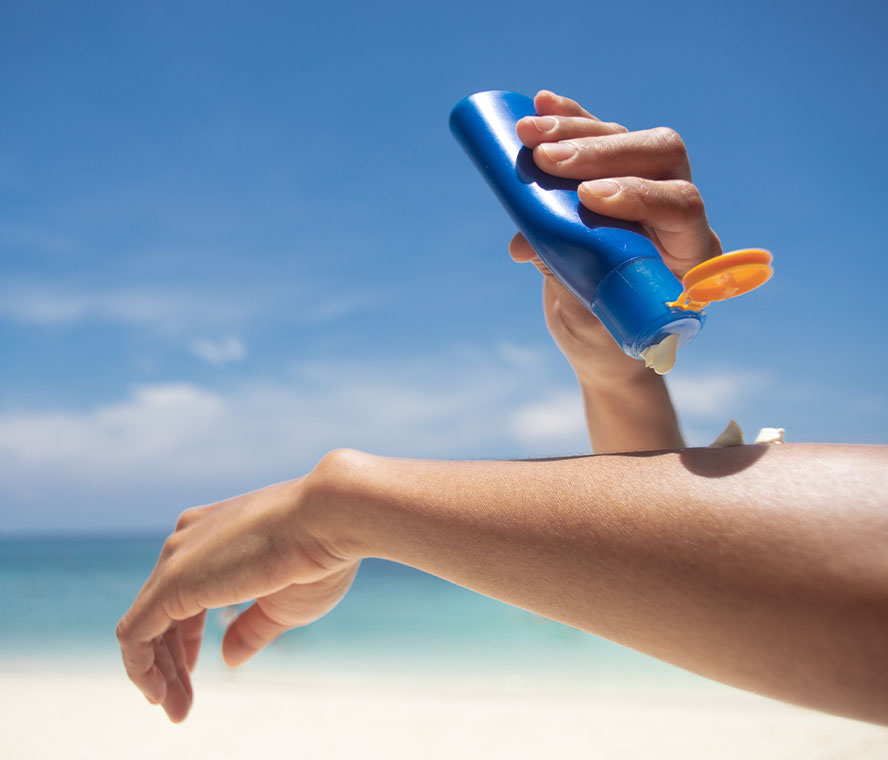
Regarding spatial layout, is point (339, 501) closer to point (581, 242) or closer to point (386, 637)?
point (581, 242)

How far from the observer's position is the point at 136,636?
0.93 m

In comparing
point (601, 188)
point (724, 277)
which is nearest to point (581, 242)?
point (601, 188)

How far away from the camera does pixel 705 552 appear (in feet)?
1.59

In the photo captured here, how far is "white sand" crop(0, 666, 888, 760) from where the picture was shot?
3847mm

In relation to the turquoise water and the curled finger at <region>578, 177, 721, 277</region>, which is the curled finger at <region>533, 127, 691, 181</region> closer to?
the curled finger at <region>578, 177, 721, 277</region>

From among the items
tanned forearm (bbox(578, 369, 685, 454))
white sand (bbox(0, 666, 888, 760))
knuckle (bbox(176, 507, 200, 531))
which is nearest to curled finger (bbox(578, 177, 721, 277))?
tanned forearm (bbox(578, 369, 685, 454))

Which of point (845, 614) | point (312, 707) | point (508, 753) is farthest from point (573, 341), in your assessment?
point (312, 707)

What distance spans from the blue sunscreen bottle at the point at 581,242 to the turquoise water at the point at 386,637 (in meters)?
7.94

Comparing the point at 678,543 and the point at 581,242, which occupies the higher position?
the point at 581,242

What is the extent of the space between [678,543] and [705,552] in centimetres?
2

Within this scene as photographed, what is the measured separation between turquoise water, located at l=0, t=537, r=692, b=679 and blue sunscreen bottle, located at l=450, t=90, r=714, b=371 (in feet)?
26.0

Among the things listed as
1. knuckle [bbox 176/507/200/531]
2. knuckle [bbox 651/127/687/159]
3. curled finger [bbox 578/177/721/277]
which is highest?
knuckle [bbox 651/127/687/159]

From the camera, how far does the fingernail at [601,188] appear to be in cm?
80

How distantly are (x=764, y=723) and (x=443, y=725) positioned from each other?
2.31 m
